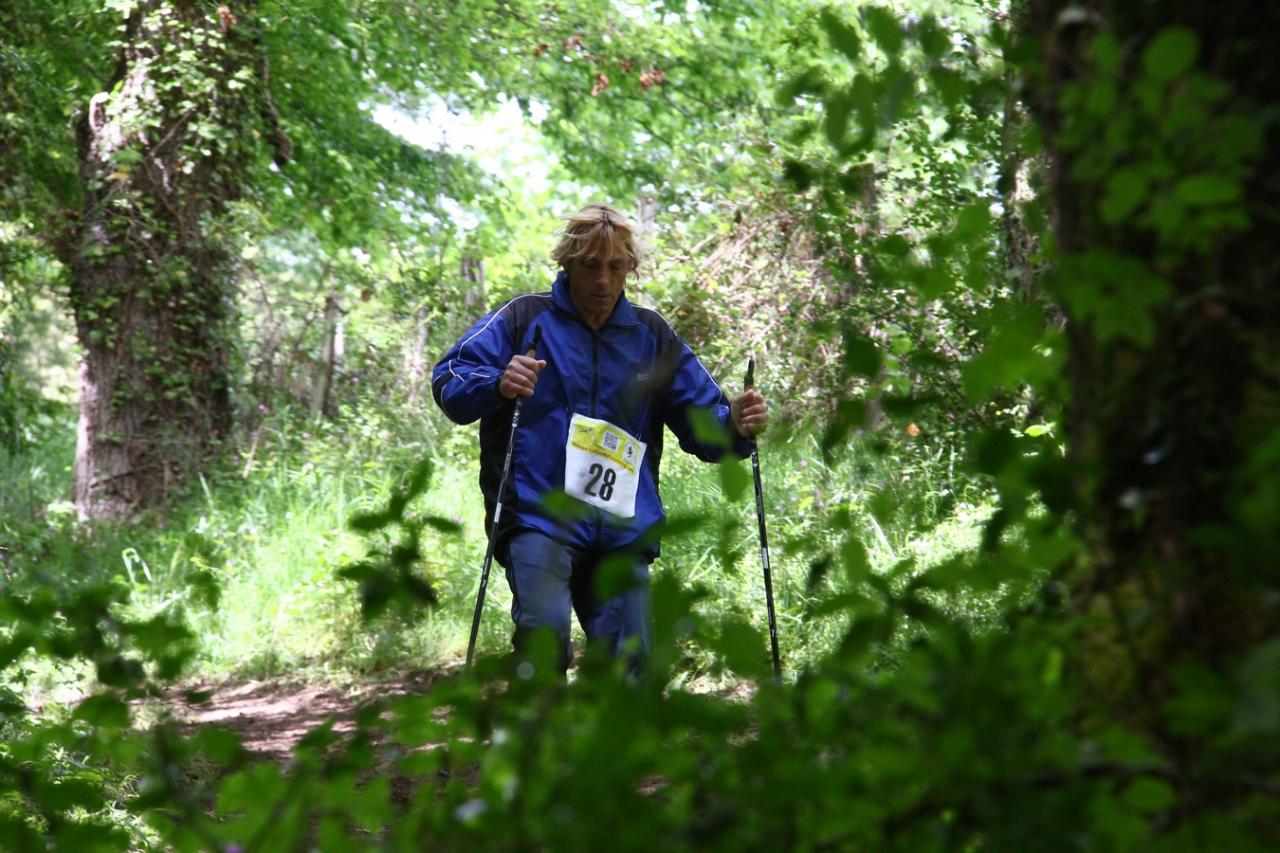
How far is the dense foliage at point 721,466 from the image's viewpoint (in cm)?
139

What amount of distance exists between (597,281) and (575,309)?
0.13 meters

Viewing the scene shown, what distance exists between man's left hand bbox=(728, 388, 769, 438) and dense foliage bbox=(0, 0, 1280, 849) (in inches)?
11.5

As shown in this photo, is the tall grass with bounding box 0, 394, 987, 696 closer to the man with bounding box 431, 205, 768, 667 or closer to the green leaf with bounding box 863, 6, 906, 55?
the man with bounding box 431, 205, 768, 667

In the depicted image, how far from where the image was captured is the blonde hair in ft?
16.2

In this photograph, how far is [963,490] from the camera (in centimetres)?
768

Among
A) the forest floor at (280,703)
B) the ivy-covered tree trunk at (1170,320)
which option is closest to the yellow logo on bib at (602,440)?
the forest floor at (280,703)

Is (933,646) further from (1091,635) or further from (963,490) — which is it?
(963,490)

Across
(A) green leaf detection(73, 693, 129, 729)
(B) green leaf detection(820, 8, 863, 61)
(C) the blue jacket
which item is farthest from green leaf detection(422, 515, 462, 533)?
(C) the blue jacket

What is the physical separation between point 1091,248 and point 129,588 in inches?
340

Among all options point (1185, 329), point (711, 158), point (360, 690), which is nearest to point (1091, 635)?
point (1185, 329)

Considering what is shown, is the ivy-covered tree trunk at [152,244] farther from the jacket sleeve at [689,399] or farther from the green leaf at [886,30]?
the green leaf at [886,30]

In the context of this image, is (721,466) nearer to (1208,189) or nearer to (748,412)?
(1208,189)

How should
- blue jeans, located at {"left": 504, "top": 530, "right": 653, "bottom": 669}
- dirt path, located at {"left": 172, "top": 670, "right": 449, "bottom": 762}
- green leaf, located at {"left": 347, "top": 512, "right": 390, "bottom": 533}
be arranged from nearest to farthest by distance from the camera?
green leaf, located at {"left": 347, "top": 512, "right": 390, "bottom": 533}, blue jeans, located at {"left": 504, "top": 530, "right": 653, "bottom": 669}, dirt path, located at {"left": 172, "top": 670, "right": 449, "bottom": 762}

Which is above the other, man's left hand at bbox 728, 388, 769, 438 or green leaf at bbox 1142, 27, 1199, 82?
man's left hand at bbox 728, 388, 769, 438
